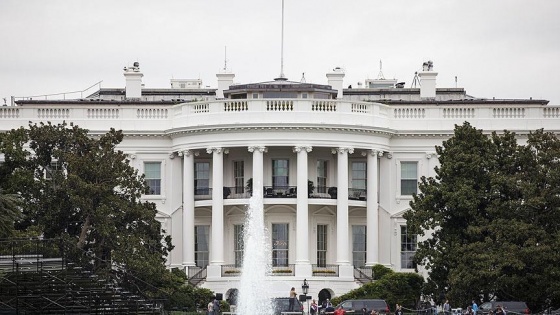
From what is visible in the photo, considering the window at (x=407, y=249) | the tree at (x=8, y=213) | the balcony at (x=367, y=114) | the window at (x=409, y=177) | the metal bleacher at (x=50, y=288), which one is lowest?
the metal bleacher at (x=50, y=288)

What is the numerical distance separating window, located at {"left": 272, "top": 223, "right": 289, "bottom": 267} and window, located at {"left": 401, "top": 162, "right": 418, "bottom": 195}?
7.36 metres

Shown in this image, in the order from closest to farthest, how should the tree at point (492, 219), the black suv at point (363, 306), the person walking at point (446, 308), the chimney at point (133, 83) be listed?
the tree at point (492, 219)
the black suv at point (363, 306)
the person walking at point (446, 308)
the chimney at point (133, 83)

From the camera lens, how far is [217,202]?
350ft

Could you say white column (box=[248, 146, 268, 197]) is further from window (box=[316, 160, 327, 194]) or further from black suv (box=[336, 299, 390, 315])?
black suv (box=[336, 299, 390, 315])

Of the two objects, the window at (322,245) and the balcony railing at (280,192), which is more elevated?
the balcony railing at (280,192)

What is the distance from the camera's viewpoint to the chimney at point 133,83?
11450cm

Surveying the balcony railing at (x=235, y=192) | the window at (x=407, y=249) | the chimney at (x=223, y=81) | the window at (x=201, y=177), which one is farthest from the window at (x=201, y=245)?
the window at (x=407, y=249)

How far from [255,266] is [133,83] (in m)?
19.8

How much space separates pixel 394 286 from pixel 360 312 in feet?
29.6

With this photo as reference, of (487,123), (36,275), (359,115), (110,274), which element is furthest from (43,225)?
(487,123)

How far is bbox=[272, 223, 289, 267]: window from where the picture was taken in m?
108

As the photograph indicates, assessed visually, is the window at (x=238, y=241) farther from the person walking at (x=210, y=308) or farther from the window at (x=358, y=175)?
the person walking at (x=210, y=308)

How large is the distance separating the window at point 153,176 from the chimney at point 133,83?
20.3 feet

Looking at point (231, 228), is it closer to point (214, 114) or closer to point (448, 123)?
point (214, 114)
